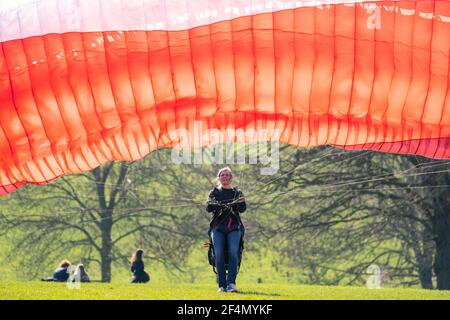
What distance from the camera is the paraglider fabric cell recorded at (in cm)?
887

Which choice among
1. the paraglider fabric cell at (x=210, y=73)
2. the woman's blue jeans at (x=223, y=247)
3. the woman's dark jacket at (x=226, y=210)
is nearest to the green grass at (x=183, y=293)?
the woman's blue jeans at (x=223, y=247)

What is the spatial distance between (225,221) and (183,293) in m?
1.20

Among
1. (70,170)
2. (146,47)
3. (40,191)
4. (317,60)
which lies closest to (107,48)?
(146,47)

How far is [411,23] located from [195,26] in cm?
189

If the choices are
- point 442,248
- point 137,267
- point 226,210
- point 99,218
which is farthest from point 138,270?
point 99,218

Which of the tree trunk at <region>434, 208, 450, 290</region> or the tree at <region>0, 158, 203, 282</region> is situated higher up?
the tree at <region>0, 158, 203, 282</region>

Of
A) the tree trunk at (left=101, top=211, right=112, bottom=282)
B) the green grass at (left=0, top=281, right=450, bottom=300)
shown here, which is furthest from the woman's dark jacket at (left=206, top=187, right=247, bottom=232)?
the tree trunk at (left=101, top=211, right=112, bottom=282)

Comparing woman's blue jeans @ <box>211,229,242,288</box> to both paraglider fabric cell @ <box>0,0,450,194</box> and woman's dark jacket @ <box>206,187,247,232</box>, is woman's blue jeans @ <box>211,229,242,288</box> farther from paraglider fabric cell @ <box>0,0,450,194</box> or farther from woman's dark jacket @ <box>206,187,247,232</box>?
paraglider fabric cell @ <box>0,0,450,194</box>

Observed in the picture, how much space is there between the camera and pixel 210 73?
9.04 metres

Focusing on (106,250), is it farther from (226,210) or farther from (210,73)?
(210,73)

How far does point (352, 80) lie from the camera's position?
9.03m

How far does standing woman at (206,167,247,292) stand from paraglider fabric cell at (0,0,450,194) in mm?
647
